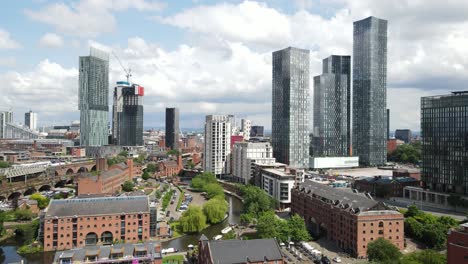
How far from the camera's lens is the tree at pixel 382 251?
4812cm

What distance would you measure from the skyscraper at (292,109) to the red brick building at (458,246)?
99.4 meters

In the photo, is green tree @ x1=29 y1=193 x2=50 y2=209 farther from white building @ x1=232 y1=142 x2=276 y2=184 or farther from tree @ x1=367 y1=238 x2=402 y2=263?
tree @ x1=367 y1=238 x2=402 y2=263

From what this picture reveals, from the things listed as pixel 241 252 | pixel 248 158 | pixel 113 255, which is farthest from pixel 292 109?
pixel 113 255

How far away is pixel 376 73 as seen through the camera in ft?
556

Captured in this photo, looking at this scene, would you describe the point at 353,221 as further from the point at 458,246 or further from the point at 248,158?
the point at 248,158

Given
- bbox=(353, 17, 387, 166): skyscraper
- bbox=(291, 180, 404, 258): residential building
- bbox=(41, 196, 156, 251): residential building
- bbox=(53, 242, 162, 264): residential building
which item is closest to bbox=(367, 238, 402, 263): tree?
bbox=(291, 180, 404, 258): residential building

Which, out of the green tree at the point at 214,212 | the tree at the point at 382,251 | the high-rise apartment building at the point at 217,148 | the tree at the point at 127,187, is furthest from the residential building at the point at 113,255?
the high-rise apartment building at the point at 217,148

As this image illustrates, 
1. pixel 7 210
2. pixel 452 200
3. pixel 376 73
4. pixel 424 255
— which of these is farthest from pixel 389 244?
pixel 376 73

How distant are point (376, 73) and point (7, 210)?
14633cm

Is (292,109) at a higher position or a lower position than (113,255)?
higher

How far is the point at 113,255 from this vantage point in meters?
46.8

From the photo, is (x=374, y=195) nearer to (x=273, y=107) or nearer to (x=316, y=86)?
(x=273, y=107)

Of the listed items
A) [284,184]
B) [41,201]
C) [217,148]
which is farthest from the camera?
[217,148]

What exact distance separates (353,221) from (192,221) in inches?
1048
